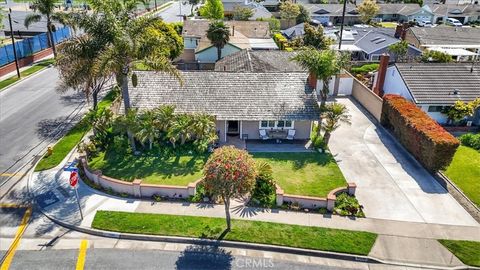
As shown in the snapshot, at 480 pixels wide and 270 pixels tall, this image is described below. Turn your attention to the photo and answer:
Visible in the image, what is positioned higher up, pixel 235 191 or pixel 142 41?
pixel 142 41

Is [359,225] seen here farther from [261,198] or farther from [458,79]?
[458,79]

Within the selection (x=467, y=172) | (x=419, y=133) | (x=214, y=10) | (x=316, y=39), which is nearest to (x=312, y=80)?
(x=419, y=133)

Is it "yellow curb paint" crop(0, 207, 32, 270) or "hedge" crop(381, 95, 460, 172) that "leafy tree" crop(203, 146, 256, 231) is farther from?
"hedge" crop(381, 95, 460, 172)

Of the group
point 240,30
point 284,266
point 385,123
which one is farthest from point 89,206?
point 240,30

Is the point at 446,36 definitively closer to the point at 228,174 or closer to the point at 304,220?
the point at 304,220

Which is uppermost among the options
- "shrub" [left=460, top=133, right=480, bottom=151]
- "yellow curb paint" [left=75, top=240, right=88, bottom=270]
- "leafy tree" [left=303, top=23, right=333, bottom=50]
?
"leafy tree" [left=303, top=23, right=333, bottom=50]

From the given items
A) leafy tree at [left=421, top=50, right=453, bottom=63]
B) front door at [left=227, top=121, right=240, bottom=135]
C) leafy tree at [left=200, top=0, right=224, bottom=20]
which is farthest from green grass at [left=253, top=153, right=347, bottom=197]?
leafy tree at [left=200, top=0, right=224, bottom=20]
